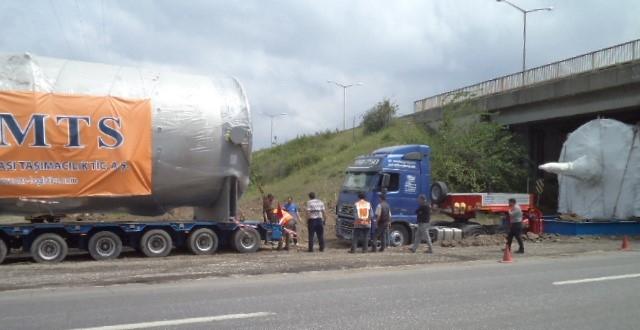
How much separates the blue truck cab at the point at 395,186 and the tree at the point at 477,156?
470 inches

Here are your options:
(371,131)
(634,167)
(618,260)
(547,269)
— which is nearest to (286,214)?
(547,269)

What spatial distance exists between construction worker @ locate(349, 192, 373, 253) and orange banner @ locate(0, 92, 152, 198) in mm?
5403

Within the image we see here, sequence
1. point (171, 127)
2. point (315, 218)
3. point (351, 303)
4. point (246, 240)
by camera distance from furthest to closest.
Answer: point (315, 218) < point (246, 240) < point (171, 127) < point (351, 303)

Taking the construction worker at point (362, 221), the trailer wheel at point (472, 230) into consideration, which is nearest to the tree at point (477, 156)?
the trailer wheel at point (472, 230)

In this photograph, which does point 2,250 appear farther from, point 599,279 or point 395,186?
point 599,279

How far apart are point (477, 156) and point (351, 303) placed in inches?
896

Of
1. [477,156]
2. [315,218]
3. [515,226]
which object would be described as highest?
[477,156]

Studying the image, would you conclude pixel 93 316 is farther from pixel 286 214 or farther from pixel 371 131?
pixel 371 131

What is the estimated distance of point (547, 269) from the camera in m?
12.3

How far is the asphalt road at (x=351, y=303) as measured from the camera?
7172 millimetres

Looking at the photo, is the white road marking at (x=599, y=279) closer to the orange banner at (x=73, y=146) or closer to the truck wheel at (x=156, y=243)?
the truck wheel at (x=156, y=243)

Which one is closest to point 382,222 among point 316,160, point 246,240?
point 246,240

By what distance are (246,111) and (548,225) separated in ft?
40.7

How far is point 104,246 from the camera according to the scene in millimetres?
13516
